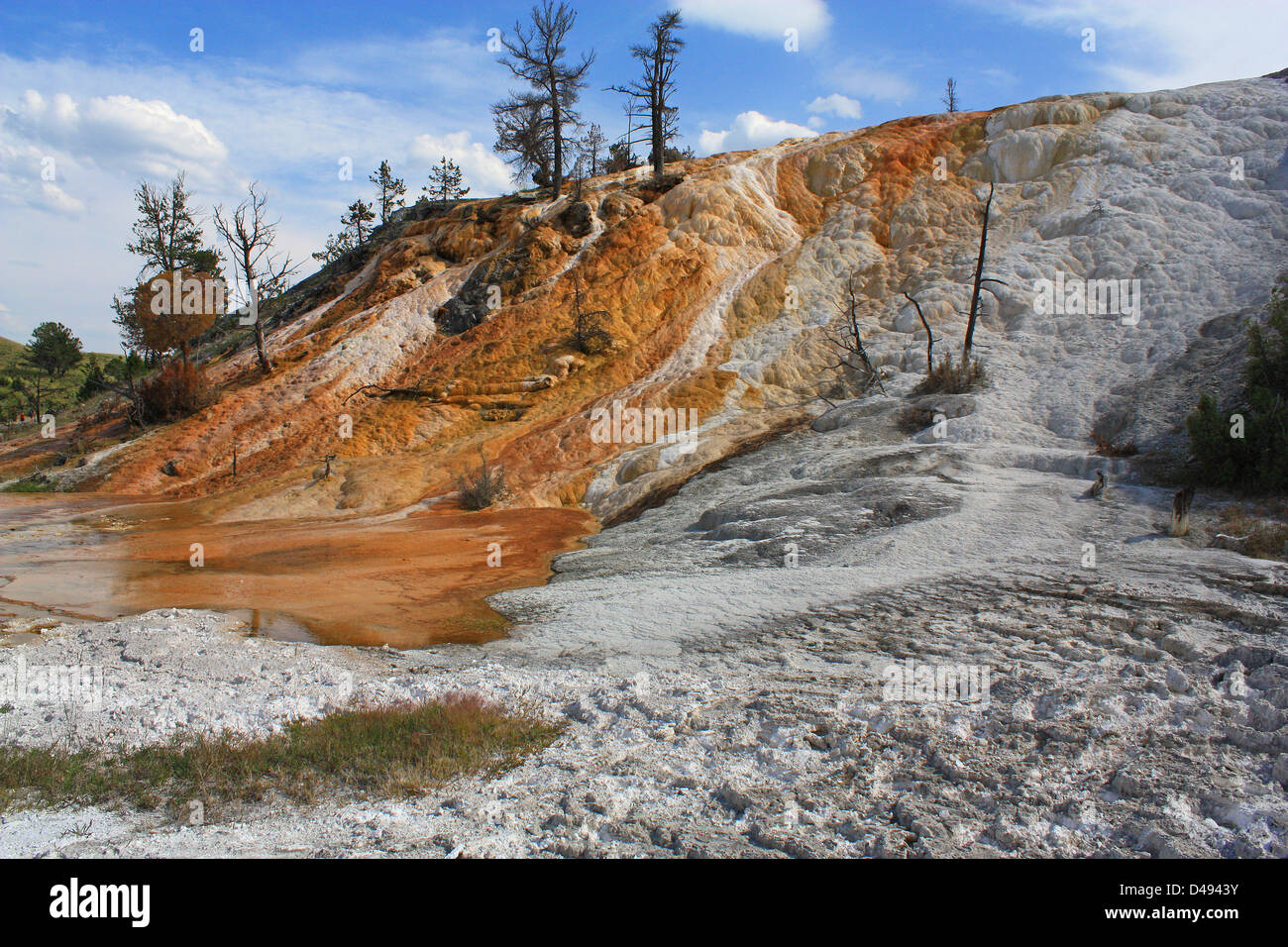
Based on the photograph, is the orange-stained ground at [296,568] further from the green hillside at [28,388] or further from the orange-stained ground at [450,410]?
the green hillside at [28,388]

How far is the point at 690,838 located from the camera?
4.11 meters

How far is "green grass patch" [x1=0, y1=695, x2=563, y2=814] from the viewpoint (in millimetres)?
4477

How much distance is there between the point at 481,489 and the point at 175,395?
15137 mm

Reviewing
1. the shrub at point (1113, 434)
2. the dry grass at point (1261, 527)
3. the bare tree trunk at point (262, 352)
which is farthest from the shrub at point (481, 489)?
the dry grass at point (1261, 527)

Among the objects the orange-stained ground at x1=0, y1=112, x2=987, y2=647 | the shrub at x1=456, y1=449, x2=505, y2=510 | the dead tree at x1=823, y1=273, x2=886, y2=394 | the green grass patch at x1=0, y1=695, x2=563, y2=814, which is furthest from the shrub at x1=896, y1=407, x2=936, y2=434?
the green grass patch at x1=0, y1=695, x2=563, y2=814

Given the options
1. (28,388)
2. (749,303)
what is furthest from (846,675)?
(28,388)

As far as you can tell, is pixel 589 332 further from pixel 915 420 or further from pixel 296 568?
pixel 296 568

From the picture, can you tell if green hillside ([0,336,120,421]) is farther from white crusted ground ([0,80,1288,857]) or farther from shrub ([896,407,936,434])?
shrub ([896,407,936,434])

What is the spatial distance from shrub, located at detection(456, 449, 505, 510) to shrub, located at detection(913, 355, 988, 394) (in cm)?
1049

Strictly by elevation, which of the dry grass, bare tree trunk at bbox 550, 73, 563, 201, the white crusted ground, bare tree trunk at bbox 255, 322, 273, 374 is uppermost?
bare tree trunk at bbox 550, 73, 563, 201

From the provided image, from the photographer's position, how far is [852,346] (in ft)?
77.1

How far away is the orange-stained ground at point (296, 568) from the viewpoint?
953 centimetres

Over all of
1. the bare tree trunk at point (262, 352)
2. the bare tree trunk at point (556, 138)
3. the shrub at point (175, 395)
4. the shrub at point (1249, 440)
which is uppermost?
the bare tree trunk at point (556, 138)

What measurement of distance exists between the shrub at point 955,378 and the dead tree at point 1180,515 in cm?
794
